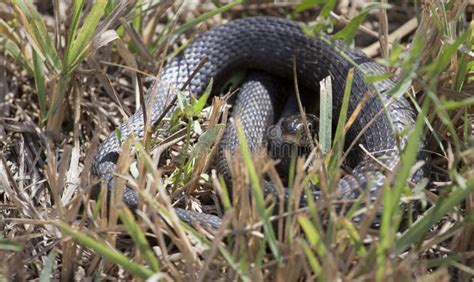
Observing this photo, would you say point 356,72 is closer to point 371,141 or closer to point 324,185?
point 371,141

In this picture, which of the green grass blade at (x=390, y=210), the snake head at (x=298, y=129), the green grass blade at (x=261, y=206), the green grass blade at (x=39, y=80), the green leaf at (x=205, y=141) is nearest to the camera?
the green grass blade at (x=390, y=210)

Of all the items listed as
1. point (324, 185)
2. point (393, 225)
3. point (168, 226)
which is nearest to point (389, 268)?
point (393, 225)

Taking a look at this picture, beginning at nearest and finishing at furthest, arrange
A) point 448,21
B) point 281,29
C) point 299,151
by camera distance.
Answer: point 448,21 < point 299,151 < point 281,29

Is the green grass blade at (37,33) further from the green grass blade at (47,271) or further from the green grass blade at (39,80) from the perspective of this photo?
the green grass blade at (47,271)

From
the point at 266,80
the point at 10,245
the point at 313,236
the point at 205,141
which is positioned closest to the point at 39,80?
the point at 205,141

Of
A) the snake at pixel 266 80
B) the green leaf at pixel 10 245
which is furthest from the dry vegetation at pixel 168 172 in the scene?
the snake at pixel 266 80

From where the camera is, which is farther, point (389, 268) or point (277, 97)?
point (277, 97)
